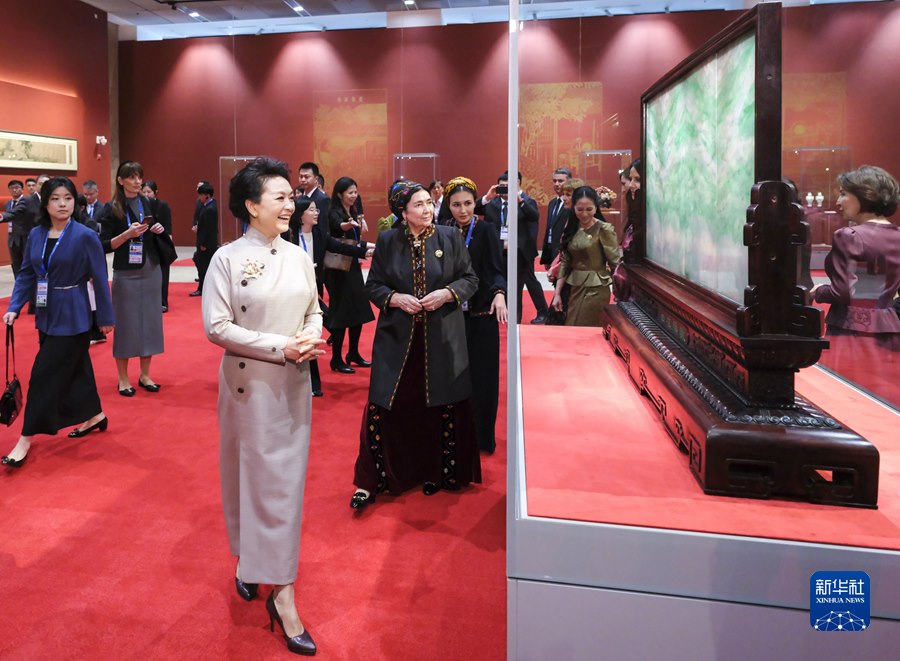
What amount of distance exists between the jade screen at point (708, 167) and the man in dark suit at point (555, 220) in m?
0.32

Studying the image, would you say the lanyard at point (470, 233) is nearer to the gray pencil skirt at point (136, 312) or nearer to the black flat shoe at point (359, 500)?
the black flat shoe at point (359, 500)

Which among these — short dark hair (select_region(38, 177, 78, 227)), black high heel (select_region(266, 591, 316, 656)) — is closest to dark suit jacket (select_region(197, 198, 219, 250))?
short dark hair (select_region(38, 177, 78, 227))

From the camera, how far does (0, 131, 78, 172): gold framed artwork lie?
1236cm

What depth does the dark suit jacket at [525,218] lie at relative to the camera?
8.25 ft

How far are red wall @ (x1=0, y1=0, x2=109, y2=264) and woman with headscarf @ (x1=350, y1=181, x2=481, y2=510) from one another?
12127 mm

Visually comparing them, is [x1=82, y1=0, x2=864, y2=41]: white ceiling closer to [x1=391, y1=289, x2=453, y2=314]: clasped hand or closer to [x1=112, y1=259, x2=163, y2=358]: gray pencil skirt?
[x1=112, y1=259, x2=163, y2=358]: gray pencil skirt

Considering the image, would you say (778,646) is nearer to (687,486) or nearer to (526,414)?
(687,486)

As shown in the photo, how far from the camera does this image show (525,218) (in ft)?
8.55

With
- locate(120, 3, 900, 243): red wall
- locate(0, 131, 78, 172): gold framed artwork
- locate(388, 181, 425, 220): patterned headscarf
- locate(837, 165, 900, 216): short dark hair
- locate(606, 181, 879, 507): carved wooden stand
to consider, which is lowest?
locate(606, 181, 879, 507): carved wooden stand

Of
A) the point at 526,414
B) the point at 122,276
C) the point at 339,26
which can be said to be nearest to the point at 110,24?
the point at 339,26

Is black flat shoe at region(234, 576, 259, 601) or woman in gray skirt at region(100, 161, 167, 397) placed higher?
woman in gray skirt at region(100, 161, 167, 397)

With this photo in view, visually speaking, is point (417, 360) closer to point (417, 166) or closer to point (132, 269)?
point (132, 269)

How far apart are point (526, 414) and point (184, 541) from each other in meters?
1.62

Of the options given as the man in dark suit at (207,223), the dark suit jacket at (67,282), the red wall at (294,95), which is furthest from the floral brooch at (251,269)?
the red wall at (294,95)
